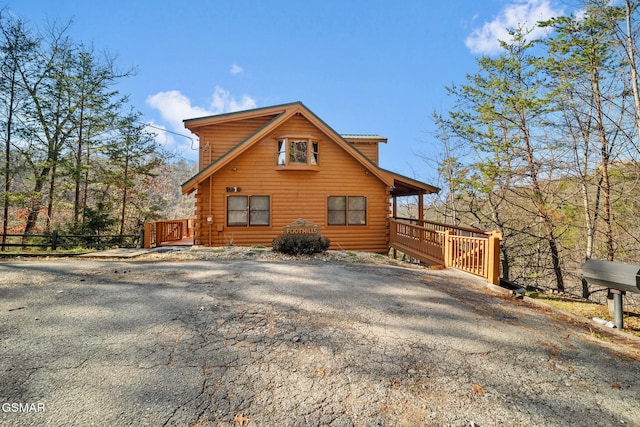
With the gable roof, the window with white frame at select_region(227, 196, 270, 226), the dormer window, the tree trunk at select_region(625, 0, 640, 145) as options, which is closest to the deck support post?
the tree trunk at select_region(625, 0, 640, 145)

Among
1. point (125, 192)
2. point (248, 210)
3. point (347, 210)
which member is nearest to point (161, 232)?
point (248, 210)

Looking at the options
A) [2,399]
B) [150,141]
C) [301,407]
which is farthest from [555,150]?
[150,141]

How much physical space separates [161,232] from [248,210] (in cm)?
393

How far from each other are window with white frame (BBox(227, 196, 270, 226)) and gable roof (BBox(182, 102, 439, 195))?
155 centimetres

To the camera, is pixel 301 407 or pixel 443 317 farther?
pixel 443 317

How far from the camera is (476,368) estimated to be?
3.20 metres

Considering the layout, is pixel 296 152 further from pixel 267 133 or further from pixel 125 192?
pixel 125 192

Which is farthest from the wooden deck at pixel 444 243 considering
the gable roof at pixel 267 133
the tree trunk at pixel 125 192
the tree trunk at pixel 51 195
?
the tree trunk at pixel 51 195

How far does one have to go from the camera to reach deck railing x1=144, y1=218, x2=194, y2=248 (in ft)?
37.8

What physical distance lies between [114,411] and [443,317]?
429 cm

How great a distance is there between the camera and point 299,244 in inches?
392

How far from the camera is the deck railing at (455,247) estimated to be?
752 centimetres

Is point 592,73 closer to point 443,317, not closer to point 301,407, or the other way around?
point 443,317

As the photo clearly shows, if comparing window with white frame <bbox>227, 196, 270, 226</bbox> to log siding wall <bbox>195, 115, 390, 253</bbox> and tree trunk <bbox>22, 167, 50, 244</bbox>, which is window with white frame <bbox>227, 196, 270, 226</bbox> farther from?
tree trunk <bbox>22, 167, 50, 244</bbox>
